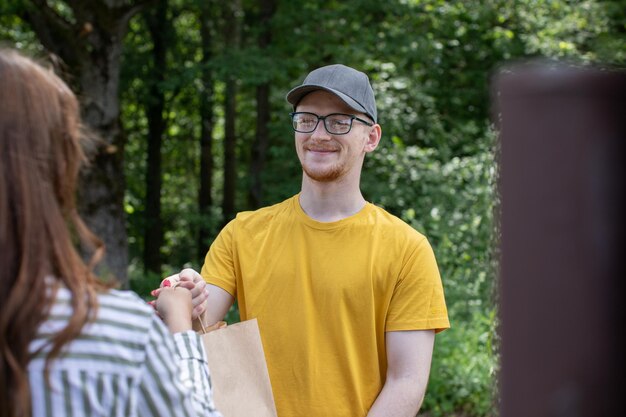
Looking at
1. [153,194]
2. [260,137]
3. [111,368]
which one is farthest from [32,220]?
[153,194]

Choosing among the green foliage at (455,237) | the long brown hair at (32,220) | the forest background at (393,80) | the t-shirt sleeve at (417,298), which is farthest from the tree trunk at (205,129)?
the long brown hair at (32,220)

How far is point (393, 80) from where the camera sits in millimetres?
9820

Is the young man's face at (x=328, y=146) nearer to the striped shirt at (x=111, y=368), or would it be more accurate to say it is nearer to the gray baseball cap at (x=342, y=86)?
the gray baseball cap at (x=342, y=86)

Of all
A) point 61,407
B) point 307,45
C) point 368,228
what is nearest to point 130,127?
point 307,45

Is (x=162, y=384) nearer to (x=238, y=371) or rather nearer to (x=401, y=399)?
(x=238, y=371)

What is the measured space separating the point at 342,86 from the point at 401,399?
37.4 inches

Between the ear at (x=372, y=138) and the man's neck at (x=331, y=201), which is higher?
the ear at (x=372, y=138)

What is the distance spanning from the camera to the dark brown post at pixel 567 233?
66 cm

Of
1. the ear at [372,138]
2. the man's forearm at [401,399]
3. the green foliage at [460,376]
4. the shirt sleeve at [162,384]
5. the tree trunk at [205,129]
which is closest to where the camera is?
A: the shirt sleeve at [162,384]

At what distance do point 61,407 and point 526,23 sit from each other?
10.8 m

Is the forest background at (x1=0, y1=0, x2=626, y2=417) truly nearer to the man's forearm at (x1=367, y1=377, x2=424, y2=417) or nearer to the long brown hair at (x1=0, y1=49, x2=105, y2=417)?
the man's forearm at (x1=367, y1=377, x2=424, y2=417)

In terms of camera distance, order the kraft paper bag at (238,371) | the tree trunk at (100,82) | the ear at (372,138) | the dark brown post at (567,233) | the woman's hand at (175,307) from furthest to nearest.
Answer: the tree trunk at (100,82), the ear at (372,138), the kraft paper bag at (238,371), the woman's hand at (175,307), the dark brown post at (567,233)

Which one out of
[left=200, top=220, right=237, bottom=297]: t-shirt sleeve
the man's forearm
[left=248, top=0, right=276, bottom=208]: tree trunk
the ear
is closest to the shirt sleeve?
the man's forearm

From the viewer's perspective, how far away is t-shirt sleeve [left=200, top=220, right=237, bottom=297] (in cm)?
264
